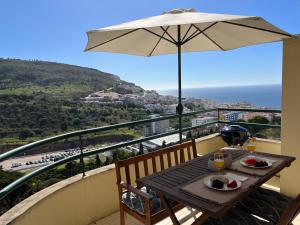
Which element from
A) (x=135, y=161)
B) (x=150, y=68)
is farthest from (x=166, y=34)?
(x=150, y=68)

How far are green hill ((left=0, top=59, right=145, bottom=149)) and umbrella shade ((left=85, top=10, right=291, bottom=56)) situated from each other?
2.34m

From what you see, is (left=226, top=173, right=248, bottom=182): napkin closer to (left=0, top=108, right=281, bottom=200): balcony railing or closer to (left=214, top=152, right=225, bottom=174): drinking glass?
(left=214, top=152, right=225, bottom=174): drinking glass

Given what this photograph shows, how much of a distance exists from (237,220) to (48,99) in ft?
32.5

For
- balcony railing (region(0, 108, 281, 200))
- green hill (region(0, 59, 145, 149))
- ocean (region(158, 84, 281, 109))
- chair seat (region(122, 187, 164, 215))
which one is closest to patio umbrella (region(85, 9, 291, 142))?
balcony railing (region(0, 108, 281, 200))

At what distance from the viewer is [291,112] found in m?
3.48

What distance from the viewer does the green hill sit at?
6934 mm

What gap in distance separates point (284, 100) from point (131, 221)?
2.51 m

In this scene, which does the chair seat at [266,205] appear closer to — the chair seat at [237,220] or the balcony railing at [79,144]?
the chair seat at [237,220]

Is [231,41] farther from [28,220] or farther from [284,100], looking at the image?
[28,220]

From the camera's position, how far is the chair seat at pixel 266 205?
7.54 ft

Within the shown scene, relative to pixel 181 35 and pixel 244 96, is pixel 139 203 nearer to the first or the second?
pixel 181 35

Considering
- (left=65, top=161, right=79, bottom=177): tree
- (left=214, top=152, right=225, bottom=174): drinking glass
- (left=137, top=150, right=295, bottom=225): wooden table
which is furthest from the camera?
(left=65, top=161, right=79, bottom=177): tree

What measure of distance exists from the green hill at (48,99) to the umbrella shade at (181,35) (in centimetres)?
234

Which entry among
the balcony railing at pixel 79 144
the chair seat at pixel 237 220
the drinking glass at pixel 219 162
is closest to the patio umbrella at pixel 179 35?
the balcony railing at pixel 79 144
